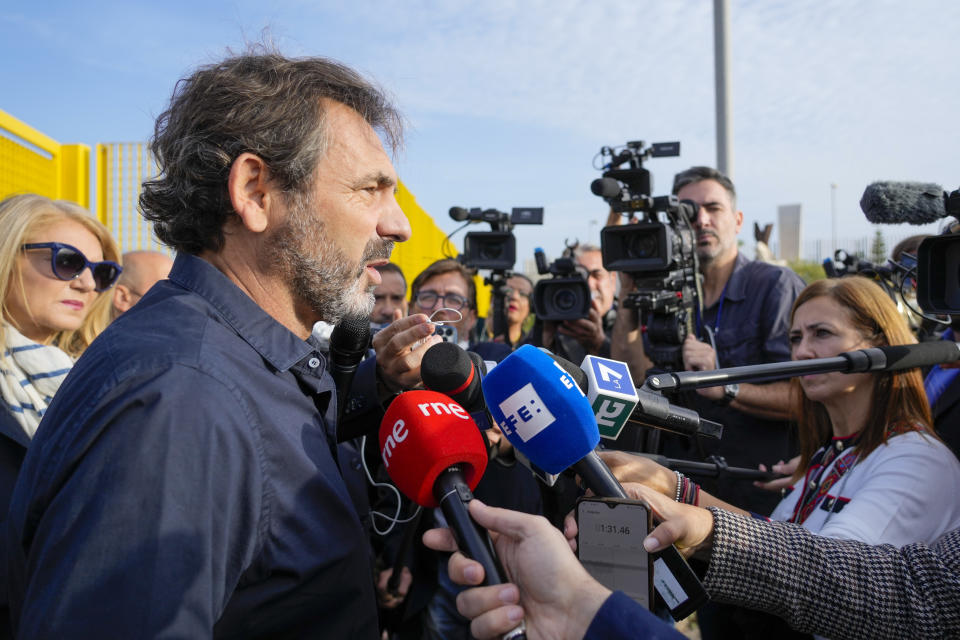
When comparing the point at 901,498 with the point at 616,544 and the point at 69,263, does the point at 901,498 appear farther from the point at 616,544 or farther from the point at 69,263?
the point at 69,263

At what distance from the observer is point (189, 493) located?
1.03 metres

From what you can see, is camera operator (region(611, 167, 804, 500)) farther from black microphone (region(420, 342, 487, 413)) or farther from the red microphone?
the red microphone

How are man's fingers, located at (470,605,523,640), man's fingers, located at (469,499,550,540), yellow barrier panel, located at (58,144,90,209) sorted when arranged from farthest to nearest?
yellow barrier panel, located at (58,144,90,209), man's fingers, located at (469,499,550,540), man's fingers, located at (470,605,523,640)

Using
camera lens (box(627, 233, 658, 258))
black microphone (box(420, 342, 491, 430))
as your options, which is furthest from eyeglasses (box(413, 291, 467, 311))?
black microphone (box(420, 342, 491, 430))

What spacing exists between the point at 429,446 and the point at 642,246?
259 centimetres

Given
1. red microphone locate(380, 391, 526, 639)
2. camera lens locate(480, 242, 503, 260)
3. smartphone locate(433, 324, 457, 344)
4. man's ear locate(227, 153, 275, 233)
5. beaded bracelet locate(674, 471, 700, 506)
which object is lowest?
beaded bracelet locate(674, 471, 700, 506)

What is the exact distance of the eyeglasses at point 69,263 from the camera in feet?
8.37

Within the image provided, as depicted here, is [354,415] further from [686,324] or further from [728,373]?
[686,324]

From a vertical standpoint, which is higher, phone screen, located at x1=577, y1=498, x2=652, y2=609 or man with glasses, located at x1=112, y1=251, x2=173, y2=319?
man with glasses, located at x1=112, y1=251, x2=173, y2=319

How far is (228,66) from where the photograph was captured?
1.71 metres

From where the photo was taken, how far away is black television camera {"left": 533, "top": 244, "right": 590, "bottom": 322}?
12.5 feet

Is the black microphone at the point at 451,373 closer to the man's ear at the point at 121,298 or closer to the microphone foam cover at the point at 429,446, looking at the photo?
the microphone foam cover at the point at 429,446

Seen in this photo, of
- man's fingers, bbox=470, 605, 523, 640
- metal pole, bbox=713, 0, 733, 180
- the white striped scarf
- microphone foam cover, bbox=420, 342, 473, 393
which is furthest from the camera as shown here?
metal pole, bbox=713, 0, 733, 180

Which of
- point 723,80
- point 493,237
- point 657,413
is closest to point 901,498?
point 657,413
